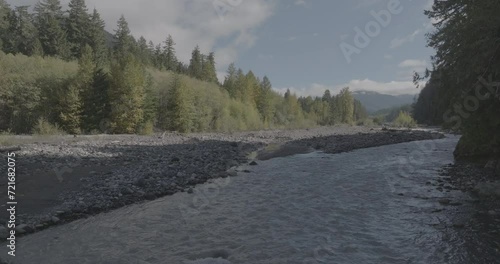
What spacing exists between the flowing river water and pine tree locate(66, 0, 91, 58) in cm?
7183

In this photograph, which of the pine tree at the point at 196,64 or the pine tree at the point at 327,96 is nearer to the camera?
the pine tree at the point at 196,64

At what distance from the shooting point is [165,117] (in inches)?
2189

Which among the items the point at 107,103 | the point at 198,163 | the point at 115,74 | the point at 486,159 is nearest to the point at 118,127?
the point at 107,103

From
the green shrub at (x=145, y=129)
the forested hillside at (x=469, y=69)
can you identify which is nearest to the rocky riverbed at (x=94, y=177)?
the forested hillside at (x=469, y=69)

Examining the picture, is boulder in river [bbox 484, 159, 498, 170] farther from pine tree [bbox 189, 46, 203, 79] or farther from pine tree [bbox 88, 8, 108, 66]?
pine tree [bbox 189, 46, 203, 79]

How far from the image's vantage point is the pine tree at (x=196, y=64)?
9247cm

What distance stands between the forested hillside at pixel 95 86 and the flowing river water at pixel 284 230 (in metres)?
30.2

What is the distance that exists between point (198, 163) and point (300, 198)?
32.9 ft

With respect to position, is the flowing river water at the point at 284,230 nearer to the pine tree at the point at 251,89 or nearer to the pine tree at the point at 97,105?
the pine tree at the point at 97,105

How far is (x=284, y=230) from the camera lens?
35.2 feet

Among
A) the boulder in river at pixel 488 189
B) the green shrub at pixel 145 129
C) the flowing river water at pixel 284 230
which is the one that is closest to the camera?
the flowing river water at pixel 284 230

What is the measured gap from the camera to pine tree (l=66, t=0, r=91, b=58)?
74.5m

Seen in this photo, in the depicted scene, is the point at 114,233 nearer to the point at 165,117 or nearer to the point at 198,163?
the point at 198,163

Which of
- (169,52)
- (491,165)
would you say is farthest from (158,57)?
(491,165)
